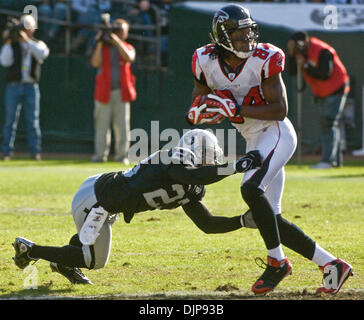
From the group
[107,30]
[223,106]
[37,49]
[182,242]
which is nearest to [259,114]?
[223,106]

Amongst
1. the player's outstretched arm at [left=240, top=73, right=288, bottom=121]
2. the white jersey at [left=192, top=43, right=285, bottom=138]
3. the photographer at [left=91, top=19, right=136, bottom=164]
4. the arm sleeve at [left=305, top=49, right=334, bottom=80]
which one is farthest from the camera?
the photographer at [left=91, top=19, right=136, bottom=164]

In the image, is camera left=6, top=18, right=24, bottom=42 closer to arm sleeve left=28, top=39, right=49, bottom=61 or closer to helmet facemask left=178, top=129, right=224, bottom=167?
arm sleeve left=28, top=39, right=49, bottom=61

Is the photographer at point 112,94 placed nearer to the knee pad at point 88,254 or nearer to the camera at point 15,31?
the camera at point 15,31

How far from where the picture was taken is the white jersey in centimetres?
506

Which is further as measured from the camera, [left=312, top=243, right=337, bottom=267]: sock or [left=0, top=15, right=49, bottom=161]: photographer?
[left=0, top=15, right=49, bottom=161]: photographer

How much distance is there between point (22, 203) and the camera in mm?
8812

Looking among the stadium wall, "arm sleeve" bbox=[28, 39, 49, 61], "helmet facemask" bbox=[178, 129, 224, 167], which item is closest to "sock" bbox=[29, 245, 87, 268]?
"helmet facemask" bbox=[178, 129, 224, 167]

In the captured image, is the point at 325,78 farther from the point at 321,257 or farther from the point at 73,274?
the point at 73,274

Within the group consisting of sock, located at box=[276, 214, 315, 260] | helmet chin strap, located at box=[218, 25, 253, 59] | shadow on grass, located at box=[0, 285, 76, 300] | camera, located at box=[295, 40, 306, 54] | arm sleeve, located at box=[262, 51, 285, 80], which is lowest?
shadow on grass, located at box=[0, 285, 76, 300]

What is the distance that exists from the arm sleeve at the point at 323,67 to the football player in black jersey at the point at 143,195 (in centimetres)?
677

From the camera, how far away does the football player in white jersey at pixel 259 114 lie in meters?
4.86

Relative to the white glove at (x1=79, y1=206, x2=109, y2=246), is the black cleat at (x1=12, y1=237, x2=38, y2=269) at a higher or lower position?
lower

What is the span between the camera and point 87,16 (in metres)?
14.7

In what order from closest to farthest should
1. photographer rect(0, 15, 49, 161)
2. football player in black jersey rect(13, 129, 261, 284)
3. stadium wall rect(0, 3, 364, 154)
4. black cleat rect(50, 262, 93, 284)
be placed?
football player in black jersey rect(13, 129, 261, 284)
black cleat rect(50, 262, 93, 284)
photographer rect(0, 15, 49, 161)
stadium wall rect(0, 3, 364, 154)
